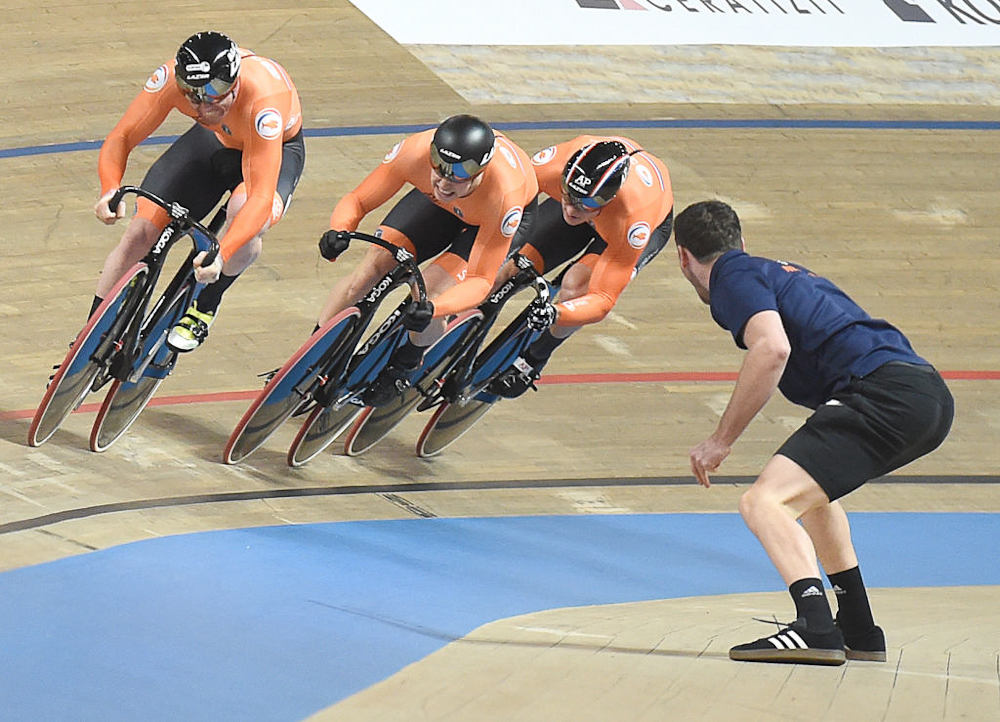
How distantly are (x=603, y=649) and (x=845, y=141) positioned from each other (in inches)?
225

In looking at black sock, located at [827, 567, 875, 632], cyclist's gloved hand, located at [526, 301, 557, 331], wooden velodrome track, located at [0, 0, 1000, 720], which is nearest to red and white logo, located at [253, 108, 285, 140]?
cyclist's gloved hand, located at [526, 301, 557, 331]

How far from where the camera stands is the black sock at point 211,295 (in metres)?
4.86

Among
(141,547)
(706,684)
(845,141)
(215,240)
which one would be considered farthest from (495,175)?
(845,141)

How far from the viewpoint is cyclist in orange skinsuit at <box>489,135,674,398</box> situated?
15.7ft

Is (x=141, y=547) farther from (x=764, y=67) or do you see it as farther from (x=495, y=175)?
(x=764, y=67)

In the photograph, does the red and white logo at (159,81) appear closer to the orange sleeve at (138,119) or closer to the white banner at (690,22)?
the orange sleeve at (138,119)

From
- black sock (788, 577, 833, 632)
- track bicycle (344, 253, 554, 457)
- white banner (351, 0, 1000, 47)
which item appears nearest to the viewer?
black sock (788, 577, 833, 632)

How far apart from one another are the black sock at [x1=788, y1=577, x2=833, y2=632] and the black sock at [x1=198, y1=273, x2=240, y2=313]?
234 cm

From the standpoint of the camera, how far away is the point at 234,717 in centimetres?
311

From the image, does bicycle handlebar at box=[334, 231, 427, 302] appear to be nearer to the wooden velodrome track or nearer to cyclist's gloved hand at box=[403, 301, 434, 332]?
cyclist's gloved hand at box=[403, 301, 434, 332]

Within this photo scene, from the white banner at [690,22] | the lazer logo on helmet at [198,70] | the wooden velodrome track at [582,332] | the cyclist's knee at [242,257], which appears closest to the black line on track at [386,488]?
the wooden velodrome track at [582,332]

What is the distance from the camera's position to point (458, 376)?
5.10 meters

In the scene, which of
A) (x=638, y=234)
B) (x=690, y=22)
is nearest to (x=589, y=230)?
(x=638, y=234)

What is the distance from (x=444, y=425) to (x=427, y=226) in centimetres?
72
